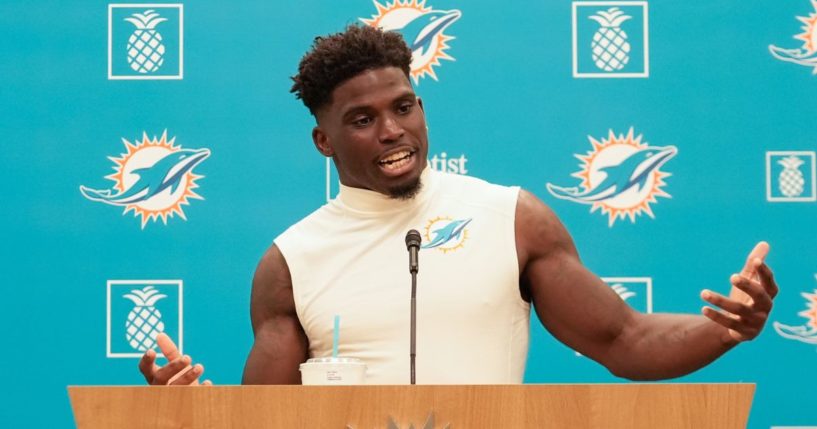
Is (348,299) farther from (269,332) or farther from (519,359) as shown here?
(519,359)

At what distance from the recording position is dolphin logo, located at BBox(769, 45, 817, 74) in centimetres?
349

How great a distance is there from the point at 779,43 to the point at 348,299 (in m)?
1.60

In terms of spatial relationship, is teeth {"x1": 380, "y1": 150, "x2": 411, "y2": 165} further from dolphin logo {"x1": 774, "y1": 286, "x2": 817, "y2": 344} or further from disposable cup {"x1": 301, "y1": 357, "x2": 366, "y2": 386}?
dolphin logo {"x1": 774, "y1": 286, "x2": 817, "y2": 344}

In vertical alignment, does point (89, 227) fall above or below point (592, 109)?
below

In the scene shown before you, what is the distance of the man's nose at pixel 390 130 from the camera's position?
2.78m

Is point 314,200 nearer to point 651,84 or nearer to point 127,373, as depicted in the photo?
point 127,373

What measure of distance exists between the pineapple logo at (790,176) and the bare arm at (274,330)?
1.49 m

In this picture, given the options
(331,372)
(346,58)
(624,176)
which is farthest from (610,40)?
(331,372)

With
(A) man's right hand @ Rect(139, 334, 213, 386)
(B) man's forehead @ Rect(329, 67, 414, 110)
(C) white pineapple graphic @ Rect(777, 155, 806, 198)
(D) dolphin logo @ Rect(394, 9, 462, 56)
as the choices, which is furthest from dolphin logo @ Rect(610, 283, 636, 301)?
(A) man's right hand @ Rect(139, 334, 213, 386)

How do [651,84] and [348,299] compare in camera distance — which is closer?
[348,299]

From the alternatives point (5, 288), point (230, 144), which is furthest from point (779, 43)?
point (5, 288)

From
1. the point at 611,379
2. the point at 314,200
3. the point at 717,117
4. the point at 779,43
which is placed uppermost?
the point at 779,43

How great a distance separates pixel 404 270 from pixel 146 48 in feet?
4.08

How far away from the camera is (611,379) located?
11.5 ft
